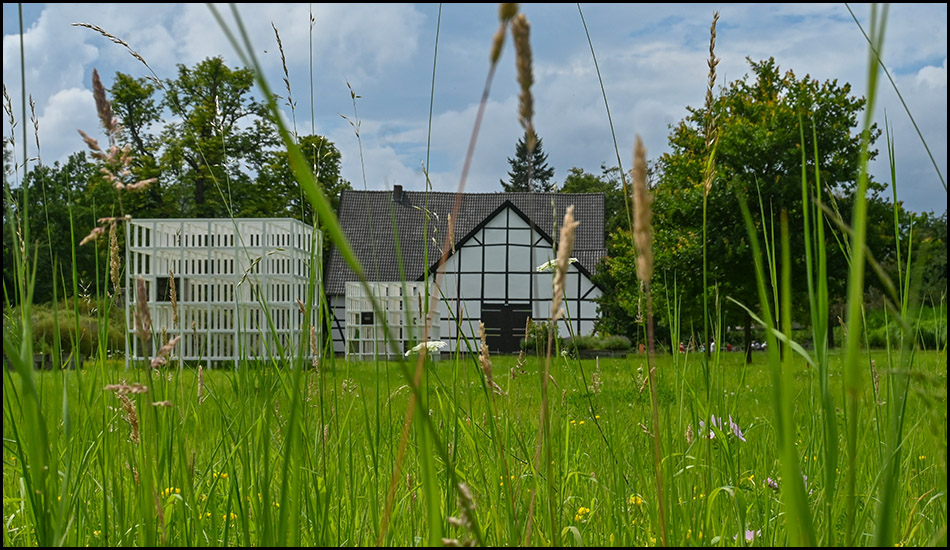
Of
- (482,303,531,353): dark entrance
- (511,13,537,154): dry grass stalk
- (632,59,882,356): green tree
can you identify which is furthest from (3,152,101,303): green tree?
(482,303,531,353): dark entrance

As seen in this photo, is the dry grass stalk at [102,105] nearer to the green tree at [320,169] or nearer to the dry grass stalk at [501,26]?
the green tree at [320,169]

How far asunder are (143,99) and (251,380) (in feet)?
72.4

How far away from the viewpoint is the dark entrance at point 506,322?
65.6ft

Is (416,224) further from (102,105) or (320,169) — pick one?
(102,105)

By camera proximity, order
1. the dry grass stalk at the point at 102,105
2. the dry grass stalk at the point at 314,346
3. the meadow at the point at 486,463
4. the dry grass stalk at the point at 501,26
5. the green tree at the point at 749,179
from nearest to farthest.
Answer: the dry grass stalk at the point at 501,26
the meadow at the point at 486,463
the dry grass stalk at the point at 102,105
the dry grass stalk at the point at 314,346
the green tree at the point at 749,179

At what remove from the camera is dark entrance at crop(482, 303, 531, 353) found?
19984 millimetres

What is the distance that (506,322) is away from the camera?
20.0 meters

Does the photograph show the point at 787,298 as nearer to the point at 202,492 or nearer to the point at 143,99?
the point at 202,492

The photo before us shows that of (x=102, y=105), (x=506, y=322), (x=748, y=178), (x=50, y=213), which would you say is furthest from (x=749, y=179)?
(x=102, y=105)

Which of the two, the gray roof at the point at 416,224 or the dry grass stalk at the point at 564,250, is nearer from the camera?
the dry grass stalk at the point at 564,250

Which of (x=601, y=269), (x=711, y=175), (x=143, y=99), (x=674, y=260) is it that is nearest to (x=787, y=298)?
(x=711, y=175)

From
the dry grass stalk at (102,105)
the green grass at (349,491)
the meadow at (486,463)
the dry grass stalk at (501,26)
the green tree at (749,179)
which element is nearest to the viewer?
the dry grass stalk at (501,26)

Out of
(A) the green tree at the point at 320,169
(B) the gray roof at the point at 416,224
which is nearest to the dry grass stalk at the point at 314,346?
(A) the green tree at the point at 320,169

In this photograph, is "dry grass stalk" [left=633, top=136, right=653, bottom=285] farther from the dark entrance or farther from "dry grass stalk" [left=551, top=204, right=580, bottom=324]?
the dark entrance
